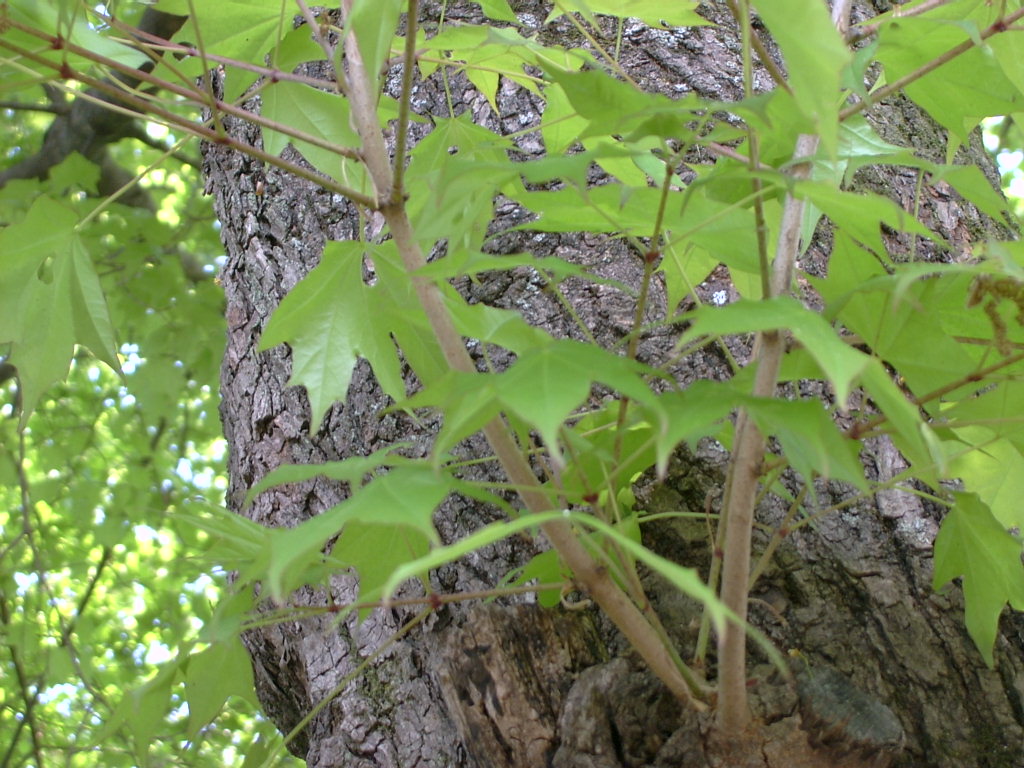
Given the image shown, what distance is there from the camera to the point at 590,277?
56 cm

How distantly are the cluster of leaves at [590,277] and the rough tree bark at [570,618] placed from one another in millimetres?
90

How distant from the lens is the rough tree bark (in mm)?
825

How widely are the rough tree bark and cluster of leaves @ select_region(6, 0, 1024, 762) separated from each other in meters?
0.09

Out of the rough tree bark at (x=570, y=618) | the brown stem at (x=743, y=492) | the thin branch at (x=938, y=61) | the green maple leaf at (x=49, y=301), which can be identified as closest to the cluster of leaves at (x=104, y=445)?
the green maple leaf at (x=49, y=301)

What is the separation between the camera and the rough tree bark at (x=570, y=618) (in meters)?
0.83

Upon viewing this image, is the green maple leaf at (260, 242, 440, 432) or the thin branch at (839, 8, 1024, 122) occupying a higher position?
the green maple leaf at (260, 242, 440, 432)

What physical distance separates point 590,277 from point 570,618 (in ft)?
1.43

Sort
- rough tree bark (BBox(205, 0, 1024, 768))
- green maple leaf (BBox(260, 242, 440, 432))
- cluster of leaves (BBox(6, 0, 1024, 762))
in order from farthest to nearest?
rough tree bark (BBox(205, 0, 1024, 768))
green maple leaf (BBox(260, 242, 440, 432))
cluster of leaves (BBox(6, 0, 1024, 762))

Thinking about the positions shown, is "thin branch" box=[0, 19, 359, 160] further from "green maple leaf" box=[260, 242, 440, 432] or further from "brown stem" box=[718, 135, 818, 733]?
"brown stem" box=[718, 135, 818, 733]

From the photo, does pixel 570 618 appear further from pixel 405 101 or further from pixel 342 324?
pixel 405 101

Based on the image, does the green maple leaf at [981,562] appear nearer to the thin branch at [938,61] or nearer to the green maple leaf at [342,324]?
the thin branch at [938,61]

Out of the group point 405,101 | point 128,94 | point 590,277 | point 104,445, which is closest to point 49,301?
point 128,94

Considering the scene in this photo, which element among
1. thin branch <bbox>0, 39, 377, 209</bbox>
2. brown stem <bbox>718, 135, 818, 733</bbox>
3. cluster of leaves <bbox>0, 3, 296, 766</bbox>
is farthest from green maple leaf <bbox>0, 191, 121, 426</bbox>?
brown stem <bbox>718, 135, 818, 733</bbox>

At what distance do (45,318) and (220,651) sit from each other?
335 millimetres
